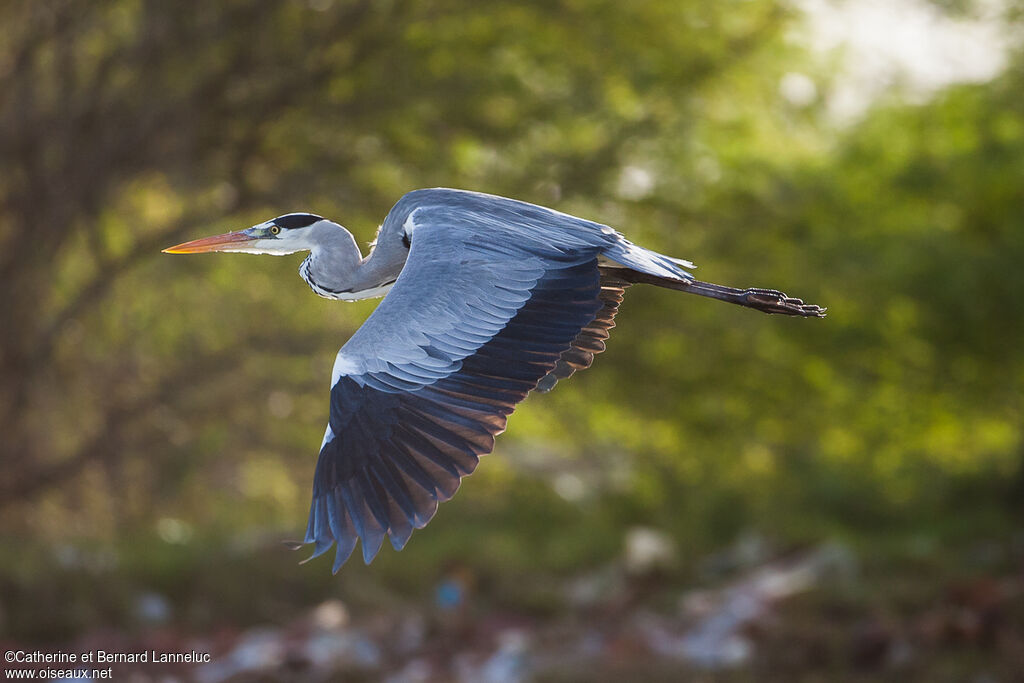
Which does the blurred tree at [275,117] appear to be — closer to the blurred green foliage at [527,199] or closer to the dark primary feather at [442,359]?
the blurred green foliage at [527,199]

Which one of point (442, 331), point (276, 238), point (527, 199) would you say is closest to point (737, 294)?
point (442, 331)

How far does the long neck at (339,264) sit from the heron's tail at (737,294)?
0.85m

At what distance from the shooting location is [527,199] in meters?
10.5

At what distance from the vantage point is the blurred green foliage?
1090cm

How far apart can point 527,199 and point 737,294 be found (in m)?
6.50

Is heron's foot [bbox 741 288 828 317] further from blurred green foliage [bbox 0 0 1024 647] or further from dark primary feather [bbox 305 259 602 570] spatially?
blurred green foliage [bbox 0 0 1024 647]

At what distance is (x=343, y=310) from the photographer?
42.0 ft

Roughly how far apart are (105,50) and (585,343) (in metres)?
8.86

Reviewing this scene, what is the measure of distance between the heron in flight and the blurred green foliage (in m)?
5.47

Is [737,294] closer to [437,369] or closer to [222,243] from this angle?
[437,369]

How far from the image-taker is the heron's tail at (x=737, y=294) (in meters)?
4.12

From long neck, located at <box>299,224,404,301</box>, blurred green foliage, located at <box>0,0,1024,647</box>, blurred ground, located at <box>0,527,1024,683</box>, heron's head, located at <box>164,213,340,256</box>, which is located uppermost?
blurred green foliage, located at <box>0,0,1024,647</box>

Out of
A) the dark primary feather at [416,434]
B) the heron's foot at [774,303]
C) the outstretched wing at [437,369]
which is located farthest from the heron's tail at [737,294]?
the dark primary feather at [416,434]

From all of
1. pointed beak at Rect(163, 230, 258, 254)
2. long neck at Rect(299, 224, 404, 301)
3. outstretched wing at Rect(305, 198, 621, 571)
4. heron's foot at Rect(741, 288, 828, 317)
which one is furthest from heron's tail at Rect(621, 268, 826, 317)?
pointed beak at Rect(163, 230, 258, 254)
